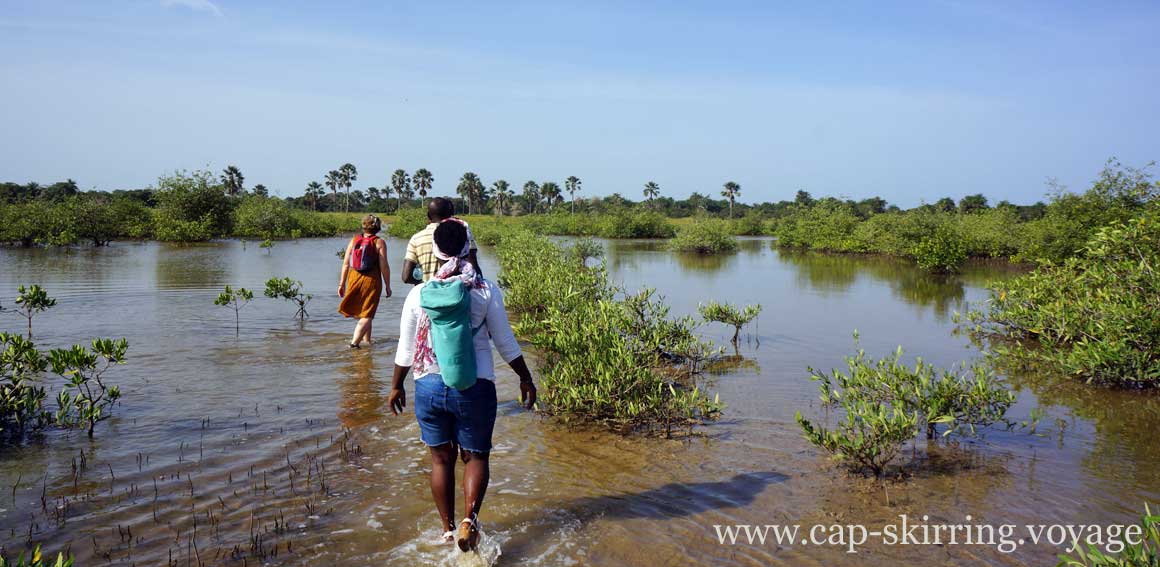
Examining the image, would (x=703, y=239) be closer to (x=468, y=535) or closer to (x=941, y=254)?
(x=941, y=254)

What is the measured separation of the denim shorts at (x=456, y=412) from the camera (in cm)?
359

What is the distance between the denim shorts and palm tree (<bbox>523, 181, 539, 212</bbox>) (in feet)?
301

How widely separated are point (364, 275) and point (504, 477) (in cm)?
476

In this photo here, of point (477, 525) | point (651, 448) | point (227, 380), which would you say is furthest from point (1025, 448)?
point (227, 380)

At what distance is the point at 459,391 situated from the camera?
357cm

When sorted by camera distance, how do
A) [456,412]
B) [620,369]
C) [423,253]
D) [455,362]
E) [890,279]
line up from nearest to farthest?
[455,362] < [456,412] < [620,369] < [423,253] < [890,279]

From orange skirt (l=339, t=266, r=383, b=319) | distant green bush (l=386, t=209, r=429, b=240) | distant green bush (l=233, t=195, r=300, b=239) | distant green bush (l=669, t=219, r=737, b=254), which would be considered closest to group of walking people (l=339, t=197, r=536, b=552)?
orange skirt (l=339, t=266, r=383, b=319)

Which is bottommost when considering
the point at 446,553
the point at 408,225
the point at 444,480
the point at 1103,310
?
the point at 446,553

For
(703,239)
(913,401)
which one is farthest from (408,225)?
(913,401)

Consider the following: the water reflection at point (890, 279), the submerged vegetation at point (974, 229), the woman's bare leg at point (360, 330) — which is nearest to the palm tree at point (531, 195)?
the submerged vegetation at point (974, 229)

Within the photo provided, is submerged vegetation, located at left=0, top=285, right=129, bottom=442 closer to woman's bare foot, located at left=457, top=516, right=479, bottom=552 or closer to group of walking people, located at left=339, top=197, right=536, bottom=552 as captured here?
group of walking people, located at left=339, top=197, right=536, bottom=552

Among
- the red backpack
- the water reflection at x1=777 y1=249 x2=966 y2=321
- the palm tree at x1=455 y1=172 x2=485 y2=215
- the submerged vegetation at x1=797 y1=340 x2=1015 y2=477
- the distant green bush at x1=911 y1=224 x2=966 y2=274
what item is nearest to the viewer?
the submerged vegetation at x1=797 y1=340 x2=1015 y2=477

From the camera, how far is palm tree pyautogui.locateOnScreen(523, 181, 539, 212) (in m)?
94.6

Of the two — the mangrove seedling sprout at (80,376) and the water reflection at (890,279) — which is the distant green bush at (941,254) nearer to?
the water reflection at (890,279)
